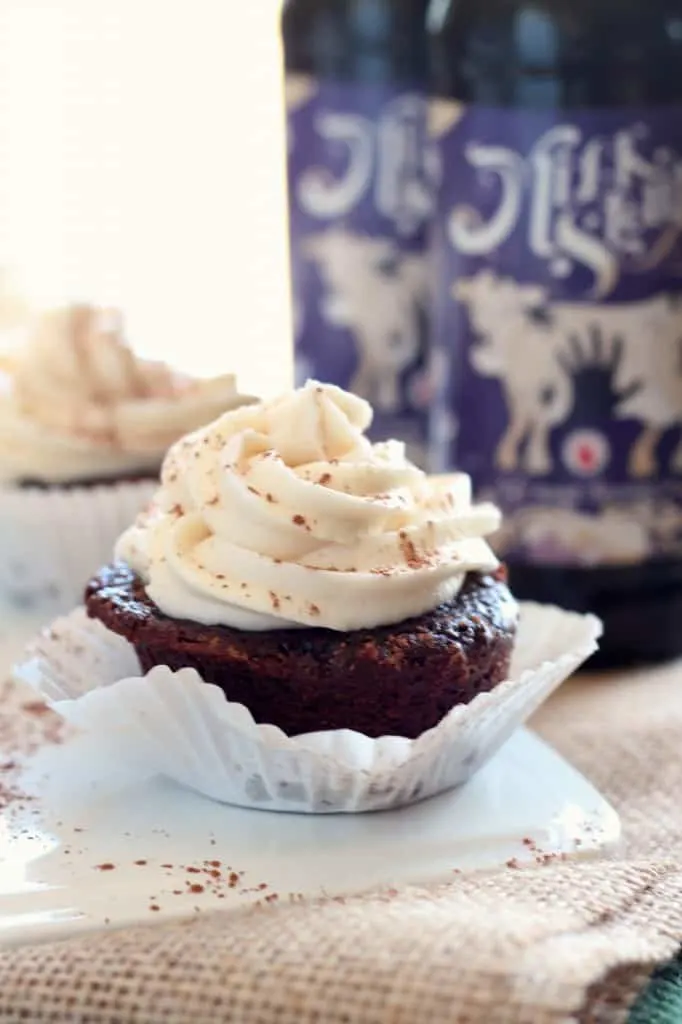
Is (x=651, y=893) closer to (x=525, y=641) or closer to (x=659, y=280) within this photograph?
(x=525, y=641)

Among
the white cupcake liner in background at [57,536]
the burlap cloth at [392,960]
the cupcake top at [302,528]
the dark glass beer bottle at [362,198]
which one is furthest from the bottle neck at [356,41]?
the burlap cloth at [392,960]

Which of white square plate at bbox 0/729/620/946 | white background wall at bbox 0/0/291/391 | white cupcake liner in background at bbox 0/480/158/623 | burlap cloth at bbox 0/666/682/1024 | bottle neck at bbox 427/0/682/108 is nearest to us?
burlap cloth at bbox 0/666/682/1024

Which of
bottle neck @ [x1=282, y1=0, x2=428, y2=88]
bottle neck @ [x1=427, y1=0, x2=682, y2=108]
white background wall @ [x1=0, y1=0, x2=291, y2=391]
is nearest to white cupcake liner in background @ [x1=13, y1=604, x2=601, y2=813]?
bottle neck @ [x1=427, y1=0, x2=682, y2=108]

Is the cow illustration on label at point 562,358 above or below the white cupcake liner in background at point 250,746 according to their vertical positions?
above

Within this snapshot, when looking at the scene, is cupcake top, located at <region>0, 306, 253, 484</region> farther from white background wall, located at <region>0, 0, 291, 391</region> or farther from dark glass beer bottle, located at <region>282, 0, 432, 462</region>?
white background wall, located at <region>0, 0, 291, 391</region>

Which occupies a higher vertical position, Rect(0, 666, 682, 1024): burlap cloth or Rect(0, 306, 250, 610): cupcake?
Rect(0, 306, 250, 610): cupcake

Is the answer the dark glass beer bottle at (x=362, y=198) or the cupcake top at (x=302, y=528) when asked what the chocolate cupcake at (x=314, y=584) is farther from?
the dark glass beer bottle at (x=362, y=198)

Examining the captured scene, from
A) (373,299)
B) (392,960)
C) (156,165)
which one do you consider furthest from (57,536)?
(156,165)
